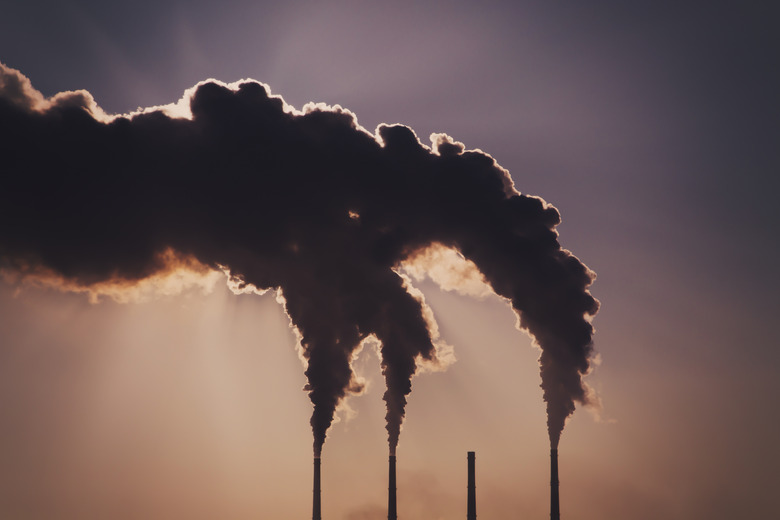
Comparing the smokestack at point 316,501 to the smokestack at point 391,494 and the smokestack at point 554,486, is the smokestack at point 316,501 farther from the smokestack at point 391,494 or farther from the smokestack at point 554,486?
the smokestack at point 554,486

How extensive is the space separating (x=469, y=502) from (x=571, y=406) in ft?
27.1

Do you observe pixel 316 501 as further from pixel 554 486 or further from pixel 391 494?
pixel 554 486

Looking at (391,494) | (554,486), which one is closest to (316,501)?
(391,494)

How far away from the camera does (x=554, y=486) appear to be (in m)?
50.1

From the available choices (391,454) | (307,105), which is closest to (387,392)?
(391,454)

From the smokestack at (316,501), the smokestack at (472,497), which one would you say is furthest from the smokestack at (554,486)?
the smokestack at (316,501)

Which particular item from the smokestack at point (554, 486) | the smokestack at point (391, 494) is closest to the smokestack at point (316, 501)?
the smokestack at point (391, 494)

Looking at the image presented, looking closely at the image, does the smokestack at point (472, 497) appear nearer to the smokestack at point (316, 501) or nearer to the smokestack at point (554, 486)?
the smokestack at point (554, 486)

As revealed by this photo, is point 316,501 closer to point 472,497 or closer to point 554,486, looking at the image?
point 472,497

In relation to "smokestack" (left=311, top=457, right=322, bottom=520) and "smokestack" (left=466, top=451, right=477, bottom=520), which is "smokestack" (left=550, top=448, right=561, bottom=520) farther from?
"smokestack" (left=311, top=457, right=322, bottom=520)

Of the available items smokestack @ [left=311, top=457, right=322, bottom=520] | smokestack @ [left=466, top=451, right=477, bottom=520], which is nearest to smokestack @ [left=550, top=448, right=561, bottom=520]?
smokestack @ [left=466, top=451, right=477, bottom=520]

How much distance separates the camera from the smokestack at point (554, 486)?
49.3 m

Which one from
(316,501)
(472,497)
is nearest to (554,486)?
(472,497)

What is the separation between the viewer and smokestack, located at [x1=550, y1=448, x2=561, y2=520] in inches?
1940
